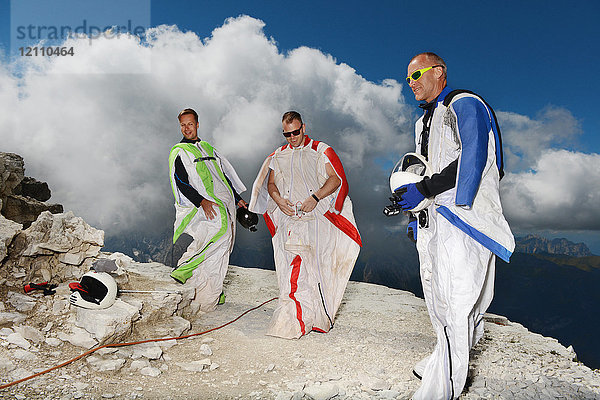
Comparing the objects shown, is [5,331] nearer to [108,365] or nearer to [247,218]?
[108,365]

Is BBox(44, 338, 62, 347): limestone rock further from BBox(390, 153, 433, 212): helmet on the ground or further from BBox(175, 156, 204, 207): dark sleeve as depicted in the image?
BBox(390, 153, 433, 212): helmet on the ground

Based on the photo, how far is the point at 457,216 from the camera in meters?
3.09

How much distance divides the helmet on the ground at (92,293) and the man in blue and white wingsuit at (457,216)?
3.39 meters

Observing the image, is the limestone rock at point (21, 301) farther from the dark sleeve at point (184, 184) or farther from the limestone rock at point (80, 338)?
Result: the dark sleeve at point (184, 184)

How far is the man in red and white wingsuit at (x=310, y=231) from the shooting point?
5.24 meters

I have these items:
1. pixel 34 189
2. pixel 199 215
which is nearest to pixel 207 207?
pixel 199 215

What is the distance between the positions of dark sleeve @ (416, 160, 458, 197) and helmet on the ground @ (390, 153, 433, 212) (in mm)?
80

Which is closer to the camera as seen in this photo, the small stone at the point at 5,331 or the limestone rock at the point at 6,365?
the limestone rock at the point at 6,365

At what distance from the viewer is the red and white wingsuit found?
5273 millimetres

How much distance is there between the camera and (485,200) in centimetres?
310

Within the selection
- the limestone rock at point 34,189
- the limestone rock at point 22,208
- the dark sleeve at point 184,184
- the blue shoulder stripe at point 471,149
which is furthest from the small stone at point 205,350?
the limestone rock at point 34,189

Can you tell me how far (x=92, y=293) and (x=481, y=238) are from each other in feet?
13.2

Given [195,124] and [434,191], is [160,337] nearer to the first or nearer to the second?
[195,124]

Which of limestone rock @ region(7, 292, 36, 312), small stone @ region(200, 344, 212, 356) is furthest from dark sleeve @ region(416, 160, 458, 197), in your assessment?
limestone rock @ region(7, 292, 36, 312)
